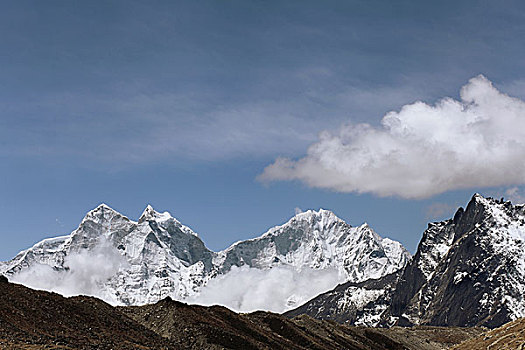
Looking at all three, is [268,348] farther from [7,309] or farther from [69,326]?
[7,309]

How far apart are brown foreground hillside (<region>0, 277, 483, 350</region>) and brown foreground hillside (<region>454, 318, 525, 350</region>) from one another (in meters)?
42.2

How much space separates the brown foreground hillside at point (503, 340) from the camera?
4181 centimetres

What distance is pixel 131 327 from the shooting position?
9538 centimetres

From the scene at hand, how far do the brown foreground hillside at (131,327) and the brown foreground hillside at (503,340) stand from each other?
42.2 meters

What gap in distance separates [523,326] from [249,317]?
99088 millimetres

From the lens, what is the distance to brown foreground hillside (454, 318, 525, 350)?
1646 inches

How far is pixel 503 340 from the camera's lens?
43688 millimetres

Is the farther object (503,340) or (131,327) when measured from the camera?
(131,327)

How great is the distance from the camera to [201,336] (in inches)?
4008

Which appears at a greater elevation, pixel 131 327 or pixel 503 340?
pixel 131 327

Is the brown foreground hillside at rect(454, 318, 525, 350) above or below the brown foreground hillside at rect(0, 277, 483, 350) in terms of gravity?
below

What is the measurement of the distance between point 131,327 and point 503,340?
6422 centimetres

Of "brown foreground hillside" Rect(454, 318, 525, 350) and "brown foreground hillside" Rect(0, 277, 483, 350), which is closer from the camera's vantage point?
"brown foreground hillside" Rect(454, 318, 525, 350)

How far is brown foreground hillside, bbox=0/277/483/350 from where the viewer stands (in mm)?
74000
